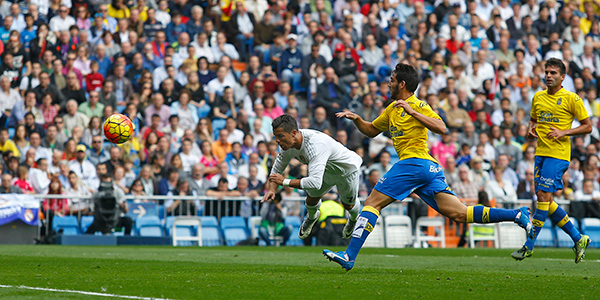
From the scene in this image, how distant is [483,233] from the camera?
19.3 metres

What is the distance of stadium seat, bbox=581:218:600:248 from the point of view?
1962 centimetres

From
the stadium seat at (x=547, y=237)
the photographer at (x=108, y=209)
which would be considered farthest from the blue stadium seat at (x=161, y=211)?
the stadium seat at (x=547, y=237)

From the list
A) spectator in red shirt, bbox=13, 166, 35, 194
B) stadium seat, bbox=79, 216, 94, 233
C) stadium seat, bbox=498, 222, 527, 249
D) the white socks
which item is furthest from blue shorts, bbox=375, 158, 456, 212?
spectator in red shirt, bbox=13, 166, 35, 194

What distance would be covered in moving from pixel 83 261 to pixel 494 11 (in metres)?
18.5

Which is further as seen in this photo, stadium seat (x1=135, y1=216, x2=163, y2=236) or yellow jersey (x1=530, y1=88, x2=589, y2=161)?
stadium seat (x1=135, y1=216, x2=163, y2=236)

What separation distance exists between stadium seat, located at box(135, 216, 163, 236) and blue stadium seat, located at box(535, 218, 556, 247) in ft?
28.4

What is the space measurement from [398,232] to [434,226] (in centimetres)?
90

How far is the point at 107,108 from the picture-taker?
19.6 metres

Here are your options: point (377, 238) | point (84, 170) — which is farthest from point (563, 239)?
point (84, 170)

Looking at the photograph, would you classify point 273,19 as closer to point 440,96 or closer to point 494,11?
point 440,96

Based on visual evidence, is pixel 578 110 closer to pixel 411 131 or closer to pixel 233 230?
pixel 411 131

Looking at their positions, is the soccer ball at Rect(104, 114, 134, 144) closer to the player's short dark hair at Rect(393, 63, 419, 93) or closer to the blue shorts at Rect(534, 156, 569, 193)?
the player's short dark hair at Rect(393, 63, 419, 93)

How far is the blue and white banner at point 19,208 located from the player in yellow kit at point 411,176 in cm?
1043

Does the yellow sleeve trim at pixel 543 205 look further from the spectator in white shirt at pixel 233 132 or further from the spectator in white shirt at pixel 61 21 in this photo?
the spectator in white shirt at pixel 61 21
